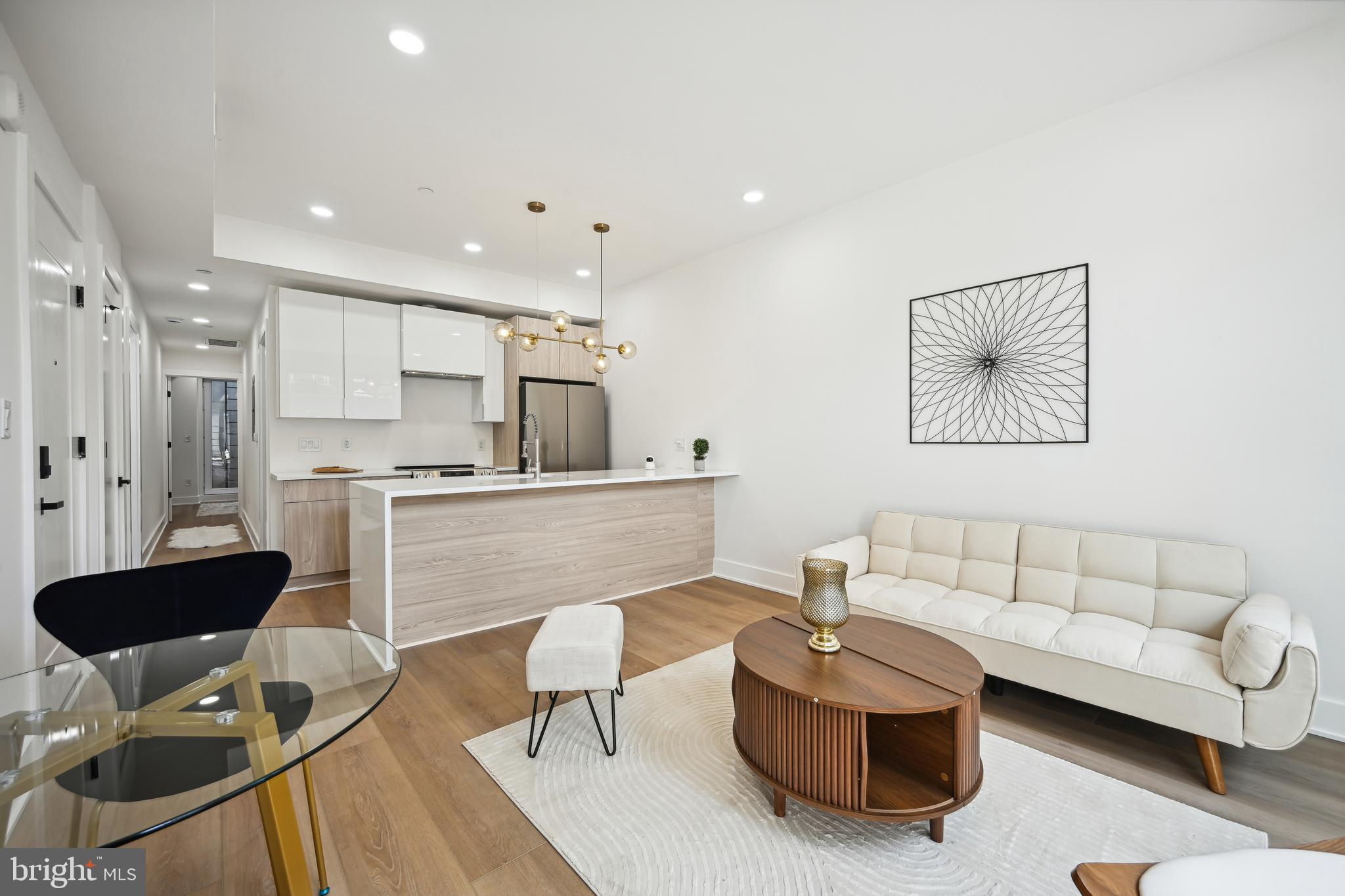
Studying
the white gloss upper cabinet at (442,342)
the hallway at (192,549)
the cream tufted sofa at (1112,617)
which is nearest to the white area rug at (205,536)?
the hallway at (192,549)

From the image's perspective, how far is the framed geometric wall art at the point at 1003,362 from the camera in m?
2.79

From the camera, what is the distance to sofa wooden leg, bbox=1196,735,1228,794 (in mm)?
1788

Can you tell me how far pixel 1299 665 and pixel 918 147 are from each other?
9.30ft

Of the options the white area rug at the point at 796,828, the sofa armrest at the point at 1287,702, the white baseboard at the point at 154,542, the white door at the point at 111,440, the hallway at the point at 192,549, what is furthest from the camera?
the hallway at the point at 192,549

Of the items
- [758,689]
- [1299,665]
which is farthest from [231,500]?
[1299,665]

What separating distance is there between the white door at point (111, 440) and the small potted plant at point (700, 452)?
12.9ft

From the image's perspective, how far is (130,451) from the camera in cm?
451

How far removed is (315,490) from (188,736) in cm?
392

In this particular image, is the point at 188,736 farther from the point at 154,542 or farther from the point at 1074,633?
the point at 154,542

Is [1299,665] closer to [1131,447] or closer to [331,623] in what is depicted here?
[1131,447]

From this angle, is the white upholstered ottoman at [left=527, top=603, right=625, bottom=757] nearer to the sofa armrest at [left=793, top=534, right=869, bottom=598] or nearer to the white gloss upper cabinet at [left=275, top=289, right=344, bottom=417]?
the sofa armrest at [left=793, top=534, right=869, bottom=598]

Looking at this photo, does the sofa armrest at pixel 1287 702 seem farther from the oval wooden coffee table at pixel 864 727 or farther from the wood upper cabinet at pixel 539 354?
the wood upper cabinet at pixel 539 354

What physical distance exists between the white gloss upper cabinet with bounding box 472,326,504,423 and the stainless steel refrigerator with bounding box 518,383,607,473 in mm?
391

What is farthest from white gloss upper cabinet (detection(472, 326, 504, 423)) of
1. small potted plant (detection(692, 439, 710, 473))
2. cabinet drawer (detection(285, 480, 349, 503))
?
small potted plant (detection(692, 439, 710, 473))
